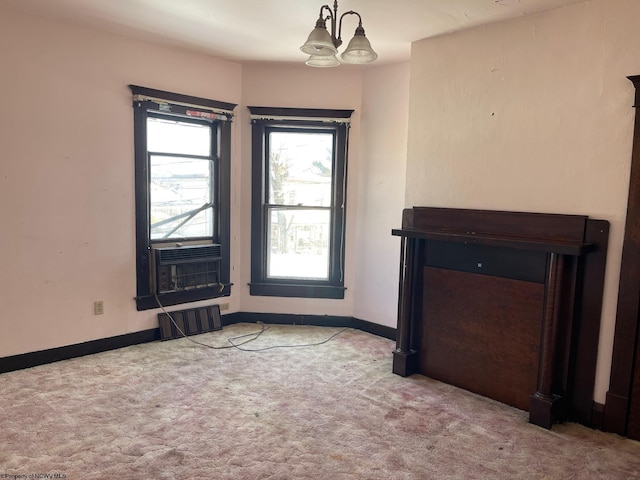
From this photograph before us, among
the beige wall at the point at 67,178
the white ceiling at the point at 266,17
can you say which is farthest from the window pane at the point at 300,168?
the beige wall at the point at 67,178

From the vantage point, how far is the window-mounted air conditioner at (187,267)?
4113mm

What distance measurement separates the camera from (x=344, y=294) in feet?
15.3

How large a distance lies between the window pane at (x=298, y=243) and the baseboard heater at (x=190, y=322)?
0.68 m

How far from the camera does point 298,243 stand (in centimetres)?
470

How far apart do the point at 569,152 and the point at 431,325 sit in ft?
4.89

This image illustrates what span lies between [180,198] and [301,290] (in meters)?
1.46

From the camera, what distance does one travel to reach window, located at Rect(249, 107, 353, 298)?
14.9ft

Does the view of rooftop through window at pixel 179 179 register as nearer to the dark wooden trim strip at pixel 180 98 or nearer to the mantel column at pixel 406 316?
the dark wooden trim strip at pixel 180 98

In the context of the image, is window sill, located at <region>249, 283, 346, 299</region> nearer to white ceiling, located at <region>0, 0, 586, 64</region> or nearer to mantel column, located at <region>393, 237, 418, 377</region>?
mantel column, located at <region>393, 237, 418, 377</region>

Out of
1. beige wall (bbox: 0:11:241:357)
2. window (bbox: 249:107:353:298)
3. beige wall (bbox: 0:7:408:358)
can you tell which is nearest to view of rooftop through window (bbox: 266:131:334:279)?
window (bbox: 249:107:353:298)

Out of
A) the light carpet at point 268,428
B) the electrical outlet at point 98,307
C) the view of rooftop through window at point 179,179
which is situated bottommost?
the light carpet at point 268,428

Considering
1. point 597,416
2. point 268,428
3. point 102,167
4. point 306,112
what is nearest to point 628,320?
point 597,416

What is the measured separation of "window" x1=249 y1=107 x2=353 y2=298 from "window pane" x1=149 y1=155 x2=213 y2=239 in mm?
470

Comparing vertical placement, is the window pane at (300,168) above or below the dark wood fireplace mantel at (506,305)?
above
